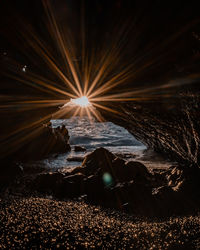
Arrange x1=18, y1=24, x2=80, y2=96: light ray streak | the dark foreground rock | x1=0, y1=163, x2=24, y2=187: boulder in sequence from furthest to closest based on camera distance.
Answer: x1=0, y1=163, x2=24, y2=187: boulder < x1=18, y1=24, x2=80, y2=96: light ray streak < the dark foreground rock

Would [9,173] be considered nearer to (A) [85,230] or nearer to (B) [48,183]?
(B) [48,183]

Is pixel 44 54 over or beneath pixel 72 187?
over

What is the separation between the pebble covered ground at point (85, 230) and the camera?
4.88 ft

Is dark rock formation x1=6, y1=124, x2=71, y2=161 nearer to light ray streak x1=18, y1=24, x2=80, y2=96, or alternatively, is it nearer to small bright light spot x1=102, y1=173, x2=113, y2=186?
light ray streak x1=18, y1=24, x2=80, y2=96

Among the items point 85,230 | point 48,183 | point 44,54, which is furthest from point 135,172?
point 44,54

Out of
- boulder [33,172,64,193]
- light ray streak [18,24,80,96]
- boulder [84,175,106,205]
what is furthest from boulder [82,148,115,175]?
light ray streak [18,24,80,96]

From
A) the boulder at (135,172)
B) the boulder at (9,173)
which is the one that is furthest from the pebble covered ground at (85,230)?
the boulder at (9,173)

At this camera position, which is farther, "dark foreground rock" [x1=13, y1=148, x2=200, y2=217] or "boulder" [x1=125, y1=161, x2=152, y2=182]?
"boulder" [x1=125, y1=161, x2=152, y2=182]

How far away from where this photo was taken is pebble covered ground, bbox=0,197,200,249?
4.88ft

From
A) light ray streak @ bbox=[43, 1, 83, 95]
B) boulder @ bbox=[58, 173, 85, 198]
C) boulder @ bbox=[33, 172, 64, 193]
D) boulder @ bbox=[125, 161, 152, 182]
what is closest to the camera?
light ray streak @ bbox=[43, 1, 83, 95]

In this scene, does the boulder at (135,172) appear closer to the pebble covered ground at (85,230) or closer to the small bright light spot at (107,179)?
the small bright light spot at (107,179)

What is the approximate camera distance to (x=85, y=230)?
1688mm

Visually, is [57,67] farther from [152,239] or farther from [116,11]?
[152,239]

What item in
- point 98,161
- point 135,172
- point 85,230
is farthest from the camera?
point 98,161
